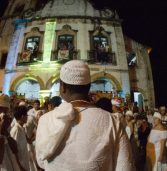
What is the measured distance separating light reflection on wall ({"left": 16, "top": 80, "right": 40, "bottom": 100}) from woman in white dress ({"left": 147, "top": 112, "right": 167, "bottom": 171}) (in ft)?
48.6

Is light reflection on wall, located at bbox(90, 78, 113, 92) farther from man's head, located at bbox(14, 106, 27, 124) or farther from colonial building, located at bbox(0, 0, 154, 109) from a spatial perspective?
man's head, located at bbox(14, 106, 27, 124)

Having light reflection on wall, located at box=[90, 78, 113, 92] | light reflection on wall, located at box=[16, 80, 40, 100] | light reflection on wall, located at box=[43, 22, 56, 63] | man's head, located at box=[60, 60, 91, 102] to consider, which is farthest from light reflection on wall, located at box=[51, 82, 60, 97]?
man's head, located at box=[60, 60, 91, 102]

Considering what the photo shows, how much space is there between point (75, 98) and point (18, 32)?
67.3 ft

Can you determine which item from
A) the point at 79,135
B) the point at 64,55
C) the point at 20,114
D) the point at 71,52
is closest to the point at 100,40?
the point at 71,52

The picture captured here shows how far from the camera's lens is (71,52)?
64.5ft

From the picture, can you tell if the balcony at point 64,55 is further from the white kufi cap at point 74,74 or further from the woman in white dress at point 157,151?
the white kufi cap at point 74,74

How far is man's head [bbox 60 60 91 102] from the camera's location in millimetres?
2062

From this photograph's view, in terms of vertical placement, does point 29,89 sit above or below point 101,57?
below

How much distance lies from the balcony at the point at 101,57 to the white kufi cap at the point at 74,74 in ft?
57.4

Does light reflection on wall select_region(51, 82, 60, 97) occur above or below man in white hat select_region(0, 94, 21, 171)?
above

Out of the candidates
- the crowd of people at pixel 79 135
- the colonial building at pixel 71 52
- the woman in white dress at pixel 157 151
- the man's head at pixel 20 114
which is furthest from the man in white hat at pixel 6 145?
the colonial building at pixel 71 52

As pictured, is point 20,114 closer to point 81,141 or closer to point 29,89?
point 81,141

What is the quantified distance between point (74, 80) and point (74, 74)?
0.16ft

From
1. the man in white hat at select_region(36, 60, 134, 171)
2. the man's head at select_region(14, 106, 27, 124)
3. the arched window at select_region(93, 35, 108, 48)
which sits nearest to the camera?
the man in white hat at select_region(36, 60, 134, 171)
